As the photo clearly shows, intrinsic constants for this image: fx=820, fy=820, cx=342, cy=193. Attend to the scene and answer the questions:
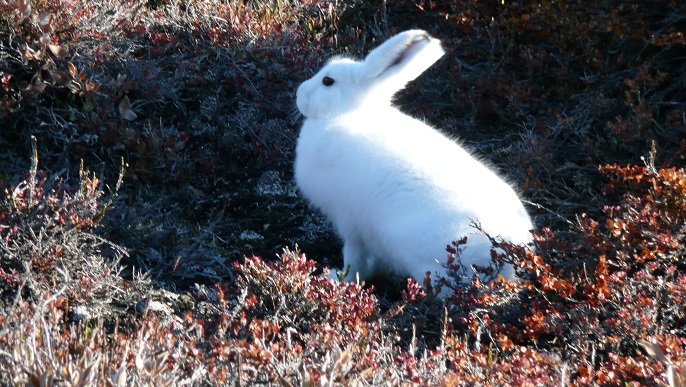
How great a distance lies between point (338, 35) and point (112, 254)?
2865 millimetres

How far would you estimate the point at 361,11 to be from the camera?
6.64m

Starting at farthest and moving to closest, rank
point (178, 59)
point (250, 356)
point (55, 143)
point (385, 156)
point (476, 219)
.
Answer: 1. point (178, 59)
2. point (55, 143)
3. point (385, 156)
4. point (476, 219)
5. point (250, 356)

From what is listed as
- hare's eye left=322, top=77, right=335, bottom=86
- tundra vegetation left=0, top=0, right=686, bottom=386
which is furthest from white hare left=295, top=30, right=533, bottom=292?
tundra vegetation left=0, top=0, right=686, bottom=386

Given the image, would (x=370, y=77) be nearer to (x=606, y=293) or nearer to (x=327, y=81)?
(x=327, y=81)

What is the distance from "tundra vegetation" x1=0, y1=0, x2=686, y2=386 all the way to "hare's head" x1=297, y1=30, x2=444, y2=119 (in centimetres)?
82

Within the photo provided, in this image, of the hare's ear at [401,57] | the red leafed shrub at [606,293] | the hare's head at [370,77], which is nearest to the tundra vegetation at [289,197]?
the red leafed shrub at [606,293]

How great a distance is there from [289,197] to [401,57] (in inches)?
49.4

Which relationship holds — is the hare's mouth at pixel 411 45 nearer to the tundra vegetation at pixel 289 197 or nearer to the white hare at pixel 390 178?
the white hare at pixel 390 178

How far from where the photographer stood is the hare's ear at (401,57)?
14.2 feet

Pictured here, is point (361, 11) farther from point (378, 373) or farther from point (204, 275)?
point (378, 373)

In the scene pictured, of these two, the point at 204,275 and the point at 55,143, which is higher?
the point at 55,143

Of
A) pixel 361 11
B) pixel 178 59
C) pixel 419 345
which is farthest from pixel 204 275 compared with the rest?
pixel 361 11

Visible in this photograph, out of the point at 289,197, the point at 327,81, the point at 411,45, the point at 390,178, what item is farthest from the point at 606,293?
the point at 289,197

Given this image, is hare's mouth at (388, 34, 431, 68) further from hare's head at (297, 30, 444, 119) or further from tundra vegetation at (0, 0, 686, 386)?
tundra vegetation at (0, 0, 686, 386)
